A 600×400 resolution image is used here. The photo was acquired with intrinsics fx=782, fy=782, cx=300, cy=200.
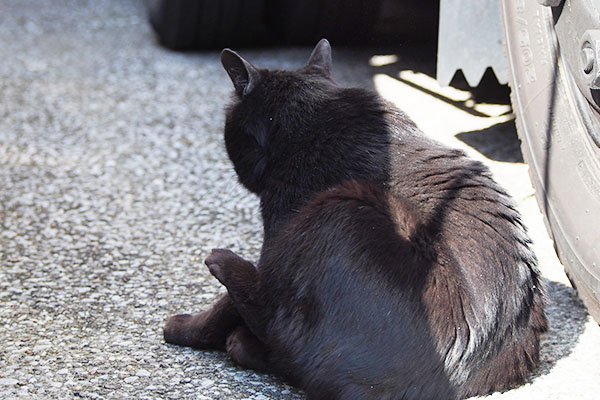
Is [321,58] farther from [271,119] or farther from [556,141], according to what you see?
[556,141]

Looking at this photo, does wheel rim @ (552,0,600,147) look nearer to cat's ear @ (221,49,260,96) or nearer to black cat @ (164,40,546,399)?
black cat @ (164,40,546,399)

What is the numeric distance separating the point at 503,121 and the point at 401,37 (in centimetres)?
77

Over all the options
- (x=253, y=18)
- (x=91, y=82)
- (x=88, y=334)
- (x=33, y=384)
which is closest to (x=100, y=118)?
(x=91, y=82)

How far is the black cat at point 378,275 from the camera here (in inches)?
84.0

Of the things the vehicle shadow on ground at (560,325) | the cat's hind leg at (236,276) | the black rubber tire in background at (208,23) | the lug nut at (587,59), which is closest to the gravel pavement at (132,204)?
the vehicle shadow on ground at (560,325)

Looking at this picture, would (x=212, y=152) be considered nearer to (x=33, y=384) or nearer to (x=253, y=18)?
(x=253, y=18)

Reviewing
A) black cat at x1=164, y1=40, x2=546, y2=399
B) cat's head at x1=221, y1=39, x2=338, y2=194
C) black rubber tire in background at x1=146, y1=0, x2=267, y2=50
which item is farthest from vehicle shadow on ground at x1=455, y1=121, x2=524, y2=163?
black rubber tire in background at x1=146, y1=0, x2=267, y2=50

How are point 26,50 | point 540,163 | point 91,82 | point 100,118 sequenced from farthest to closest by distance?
point 26,50, point 91,82, point 100,118, point 540,163

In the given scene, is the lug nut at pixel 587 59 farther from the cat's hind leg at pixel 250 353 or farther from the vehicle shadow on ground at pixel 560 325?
the cat's hind leg at pixel 250 353

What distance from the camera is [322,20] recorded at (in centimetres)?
553

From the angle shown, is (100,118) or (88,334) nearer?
(88,334)

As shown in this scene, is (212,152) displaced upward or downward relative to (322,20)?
downward

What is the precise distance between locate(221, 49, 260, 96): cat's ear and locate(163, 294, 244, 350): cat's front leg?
0.80 meters

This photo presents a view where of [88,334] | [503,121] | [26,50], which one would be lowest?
[26,50]
